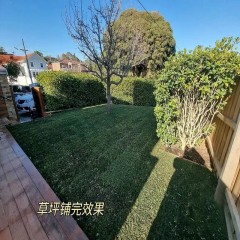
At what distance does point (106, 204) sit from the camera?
2.25 meters

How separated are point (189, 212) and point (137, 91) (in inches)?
386

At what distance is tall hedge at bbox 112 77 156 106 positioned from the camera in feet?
36.6

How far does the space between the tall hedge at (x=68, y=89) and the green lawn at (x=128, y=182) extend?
138 inches

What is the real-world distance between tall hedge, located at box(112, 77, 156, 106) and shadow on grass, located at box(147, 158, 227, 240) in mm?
8853

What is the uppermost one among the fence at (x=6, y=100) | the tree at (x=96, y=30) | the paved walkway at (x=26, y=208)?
the tree at (x=96, y=30)

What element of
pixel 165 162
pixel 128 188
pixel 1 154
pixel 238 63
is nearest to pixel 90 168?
pixel 128 188

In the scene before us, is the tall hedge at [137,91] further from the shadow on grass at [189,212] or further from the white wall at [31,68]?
the white wall at [31,68]

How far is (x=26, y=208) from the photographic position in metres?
2.08

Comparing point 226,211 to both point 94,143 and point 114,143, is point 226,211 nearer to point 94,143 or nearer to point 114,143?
point 114,143

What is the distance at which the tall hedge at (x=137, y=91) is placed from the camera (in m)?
11.1

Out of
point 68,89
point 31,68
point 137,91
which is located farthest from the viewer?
point 31,68

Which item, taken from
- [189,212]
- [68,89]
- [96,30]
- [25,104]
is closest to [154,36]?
[96,30]

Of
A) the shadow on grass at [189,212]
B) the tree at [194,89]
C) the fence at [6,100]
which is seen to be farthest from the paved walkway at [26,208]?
the fence at [6,100]

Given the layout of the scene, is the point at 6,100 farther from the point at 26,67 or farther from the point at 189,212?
the point at 26,67
